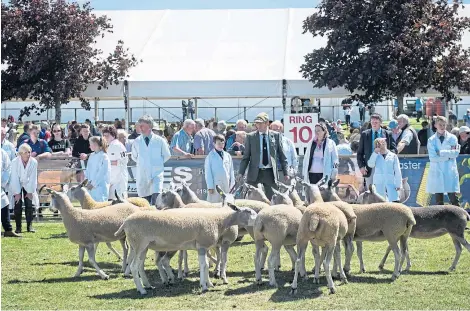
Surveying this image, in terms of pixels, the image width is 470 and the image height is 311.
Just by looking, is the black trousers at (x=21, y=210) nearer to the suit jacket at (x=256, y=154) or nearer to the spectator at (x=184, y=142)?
the spectator at (x=184, y=142)

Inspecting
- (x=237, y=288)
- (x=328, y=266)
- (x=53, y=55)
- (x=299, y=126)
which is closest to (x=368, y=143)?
(x=299, y=126)

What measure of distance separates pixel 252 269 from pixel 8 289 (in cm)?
325

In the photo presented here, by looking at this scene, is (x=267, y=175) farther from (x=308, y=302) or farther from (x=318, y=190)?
(x=308, y=302)

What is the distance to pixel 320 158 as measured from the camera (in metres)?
14.5

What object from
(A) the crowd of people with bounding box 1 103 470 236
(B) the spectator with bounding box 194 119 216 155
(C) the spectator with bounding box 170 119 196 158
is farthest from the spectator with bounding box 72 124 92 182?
(B) the spectator with bounding box 194 119 216 155

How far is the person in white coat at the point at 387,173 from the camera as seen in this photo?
14164mm

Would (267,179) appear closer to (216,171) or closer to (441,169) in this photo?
(216,171)

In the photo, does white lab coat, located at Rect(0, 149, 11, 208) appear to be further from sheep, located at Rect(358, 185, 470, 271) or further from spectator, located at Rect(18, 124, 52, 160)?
sheep, located at Rect(358, 185, 470, 271)

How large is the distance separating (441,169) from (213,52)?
11.9 metres

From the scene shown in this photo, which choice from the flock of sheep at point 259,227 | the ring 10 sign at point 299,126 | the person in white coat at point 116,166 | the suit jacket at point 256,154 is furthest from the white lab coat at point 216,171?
the ring 10 sign at point 299,126

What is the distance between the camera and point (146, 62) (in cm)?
2678

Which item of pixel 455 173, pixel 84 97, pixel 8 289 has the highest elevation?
pixel 84 97

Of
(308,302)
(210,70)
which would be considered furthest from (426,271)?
(210,70)

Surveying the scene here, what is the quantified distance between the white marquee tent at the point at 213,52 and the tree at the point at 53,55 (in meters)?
0.56
